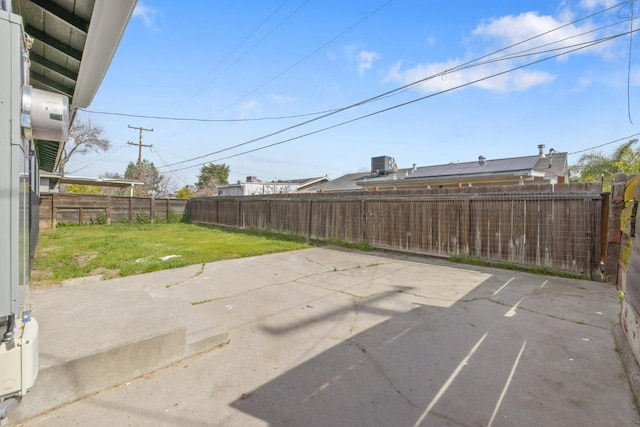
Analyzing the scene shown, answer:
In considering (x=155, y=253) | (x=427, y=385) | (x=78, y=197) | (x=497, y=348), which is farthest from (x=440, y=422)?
(x=78, y=197)

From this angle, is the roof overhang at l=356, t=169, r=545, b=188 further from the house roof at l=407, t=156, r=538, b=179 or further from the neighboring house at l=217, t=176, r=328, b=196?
the neighboring house at l=217, t=176, r=328, b=196

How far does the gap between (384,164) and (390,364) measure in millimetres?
20691

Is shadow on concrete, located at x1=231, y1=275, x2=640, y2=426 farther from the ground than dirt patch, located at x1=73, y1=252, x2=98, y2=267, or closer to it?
closer to it

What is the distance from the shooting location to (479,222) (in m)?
6.20

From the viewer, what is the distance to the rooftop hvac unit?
2217cm

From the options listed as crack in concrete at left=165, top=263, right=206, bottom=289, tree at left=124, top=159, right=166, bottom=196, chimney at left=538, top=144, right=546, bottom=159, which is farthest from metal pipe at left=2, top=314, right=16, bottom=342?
tree at left=124, top=159, right=166, bottom=196

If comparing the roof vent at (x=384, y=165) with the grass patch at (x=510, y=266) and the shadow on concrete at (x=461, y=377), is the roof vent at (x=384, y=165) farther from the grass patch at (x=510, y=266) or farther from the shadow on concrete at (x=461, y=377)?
the shadow on concrete at (x=461, y=377)

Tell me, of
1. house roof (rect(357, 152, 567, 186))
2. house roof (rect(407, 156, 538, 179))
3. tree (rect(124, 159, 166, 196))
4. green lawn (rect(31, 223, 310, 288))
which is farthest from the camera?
tree (rect(124, 159, 166, 196))

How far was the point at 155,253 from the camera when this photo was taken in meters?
7.32

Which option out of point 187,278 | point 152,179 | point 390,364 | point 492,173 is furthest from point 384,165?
point 152,179

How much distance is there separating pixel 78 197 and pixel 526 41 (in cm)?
1812

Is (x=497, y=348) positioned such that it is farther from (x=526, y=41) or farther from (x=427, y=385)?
(x=526, y=41)

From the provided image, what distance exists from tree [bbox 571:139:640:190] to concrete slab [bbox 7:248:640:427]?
11656 millimetres

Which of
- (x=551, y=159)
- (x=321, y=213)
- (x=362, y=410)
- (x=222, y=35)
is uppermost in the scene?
(x=222, y=35)
